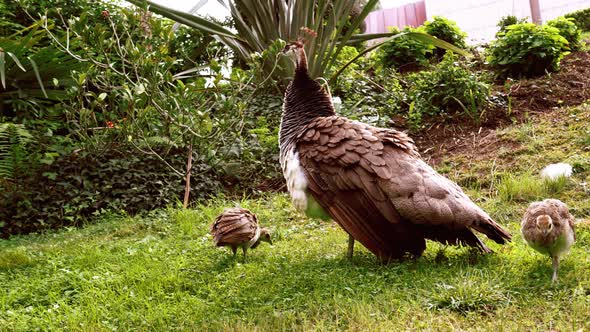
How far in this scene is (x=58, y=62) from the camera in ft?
20.6

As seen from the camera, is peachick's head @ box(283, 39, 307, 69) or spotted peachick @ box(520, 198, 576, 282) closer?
spotted peachick @ box(520, 198, 576, 282)

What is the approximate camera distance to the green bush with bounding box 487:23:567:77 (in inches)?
329

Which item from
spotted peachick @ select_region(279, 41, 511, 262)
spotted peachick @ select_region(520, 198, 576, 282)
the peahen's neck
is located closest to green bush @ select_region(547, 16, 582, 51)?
the peahen's neck

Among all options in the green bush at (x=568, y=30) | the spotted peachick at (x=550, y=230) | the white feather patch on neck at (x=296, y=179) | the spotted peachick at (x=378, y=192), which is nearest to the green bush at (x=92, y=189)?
the white feather patch on neck at (x=296, y=179)

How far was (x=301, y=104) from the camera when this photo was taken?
14.4 ft

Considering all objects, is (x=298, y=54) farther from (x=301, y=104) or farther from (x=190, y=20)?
(x=190, y=20)

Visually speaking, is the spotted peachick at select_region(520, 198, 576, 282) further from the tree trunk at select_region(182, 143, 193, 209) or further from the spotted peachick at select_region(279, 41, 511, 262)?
the tree trunk at select_region(182, 143, 193, 209)

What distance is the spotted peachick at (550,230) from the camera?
3297mm

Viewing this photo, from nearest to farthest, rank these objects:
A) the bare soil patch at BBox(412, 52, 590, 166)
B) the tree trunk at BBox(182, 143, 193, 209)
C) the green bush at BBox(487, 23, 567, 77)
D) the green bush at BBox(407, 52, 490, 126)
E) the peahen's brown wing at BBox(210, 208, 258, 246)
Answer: the peahen's brown wing at BBox(210, 208, 258, 246) < the tree trunk at BBox(182, 143, 193, 209) < the bare soil patch at BBox(412, 52, 590, 166) < the green bush at BBox(407, 52, 490, 126) < the green bush at BBox(487, 23, 567, 77)

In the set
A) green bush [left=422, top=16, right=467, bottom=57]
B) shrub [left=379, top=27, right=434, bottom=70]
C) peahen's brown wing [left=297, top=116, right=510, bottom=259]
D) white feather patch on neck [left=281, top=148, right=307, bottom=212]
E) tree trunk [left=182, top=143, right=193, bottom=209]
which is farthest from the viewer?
green bush [left=422, top=16, right=467, bottom=57]

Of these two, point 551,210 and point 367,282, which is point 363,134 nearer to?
point 367,282

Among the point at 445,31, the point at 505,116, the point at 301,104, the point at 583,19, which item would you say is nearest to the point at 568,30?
the point at 445,31

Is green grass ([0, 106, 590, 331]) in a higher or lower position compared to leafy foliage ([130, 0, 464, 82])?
lower

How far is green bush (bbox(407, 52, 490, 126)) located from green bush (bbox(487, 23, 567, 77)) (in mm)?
820
